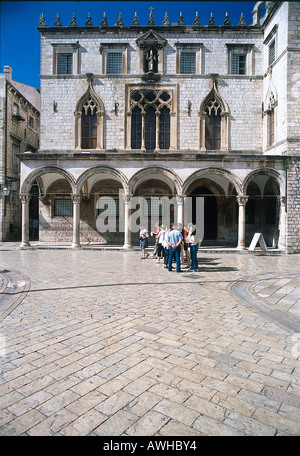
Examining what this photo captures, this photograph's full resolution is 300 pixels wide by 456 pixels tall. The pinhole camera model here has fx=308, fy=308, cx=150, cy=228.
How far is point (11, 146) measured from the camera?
25109 millimetres

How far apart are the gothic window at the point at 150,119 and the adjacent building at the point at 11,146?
8.99 metres

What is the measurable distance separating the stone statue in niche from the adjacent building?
1114 centimetres

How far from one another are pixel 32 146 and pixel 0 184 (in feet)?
26.1

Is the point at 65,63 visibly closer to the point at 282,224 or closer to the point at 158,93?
the point at 158,93

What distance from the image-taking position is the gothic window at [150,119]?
69.5 ft

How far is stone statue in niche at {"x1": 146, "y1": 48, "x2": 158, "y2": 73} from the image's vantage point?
2111cm

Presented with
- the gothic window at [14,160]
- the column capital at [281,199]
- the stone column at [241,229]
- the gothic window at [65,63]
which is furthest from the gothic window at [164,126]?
the gothic window at [14,160]

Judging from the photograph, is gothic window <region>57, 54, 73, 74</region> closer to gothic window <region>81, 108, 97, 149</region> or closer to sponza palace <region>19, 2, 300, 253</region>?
sponza palace <region>19, 2, 300, 253</region>

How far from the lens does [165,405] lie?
10.1 feet

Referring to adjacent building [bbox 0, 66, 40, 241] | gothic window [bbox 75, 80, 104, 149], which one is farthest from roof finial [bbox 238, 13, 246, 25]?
adjacent building [bbox 0, 66, 40, 241]

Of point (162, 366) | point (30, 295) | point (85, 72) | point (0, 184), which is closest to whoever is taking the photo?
point (162, 366)

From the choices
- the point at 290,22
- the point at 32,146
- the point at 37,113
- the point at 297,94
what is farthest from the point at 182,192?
the point at 37,113

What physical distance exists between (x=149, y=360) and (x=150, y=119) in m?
19.7
